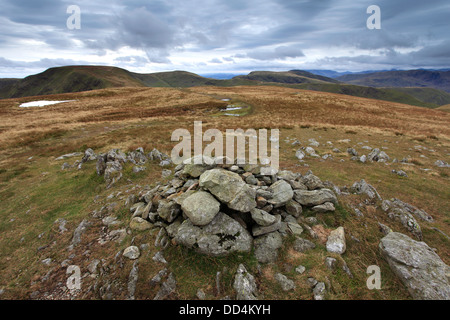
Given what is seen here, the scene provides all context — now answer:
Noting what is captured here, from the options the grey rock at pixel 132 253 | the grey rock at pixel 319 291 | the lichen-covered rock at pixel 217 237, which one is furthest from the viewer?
the grey rock at pixel 132 253

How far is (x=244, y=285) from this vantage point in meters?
6.43

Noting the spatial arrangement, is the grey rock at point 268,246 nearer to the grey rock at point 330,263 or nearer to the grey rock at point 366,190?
the grey rock at point 330,263

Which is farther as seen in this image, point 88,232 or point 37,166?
point 37,166

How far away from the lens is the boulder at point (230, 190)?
8047mm

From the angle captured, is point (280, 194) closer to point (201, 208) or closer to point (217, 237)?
point (217, 237)

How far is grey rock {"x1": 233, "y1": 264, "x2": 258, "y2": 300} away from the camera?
20.5ft

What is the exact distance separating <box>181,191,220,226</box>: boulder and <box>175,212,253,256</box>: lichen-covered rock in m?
0.35

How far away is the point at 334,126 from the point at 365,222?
3270 centimetres

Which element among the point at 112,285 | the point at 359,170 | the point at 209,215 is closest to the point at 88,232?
the point at 112,285

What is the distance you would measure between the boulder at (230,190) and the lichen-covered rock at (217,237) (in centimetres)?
69

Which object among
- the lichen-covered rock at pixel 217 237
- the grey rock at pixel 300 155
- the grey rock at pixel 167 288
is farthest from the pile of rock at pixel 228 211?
the grey rock at pixel 300 155
